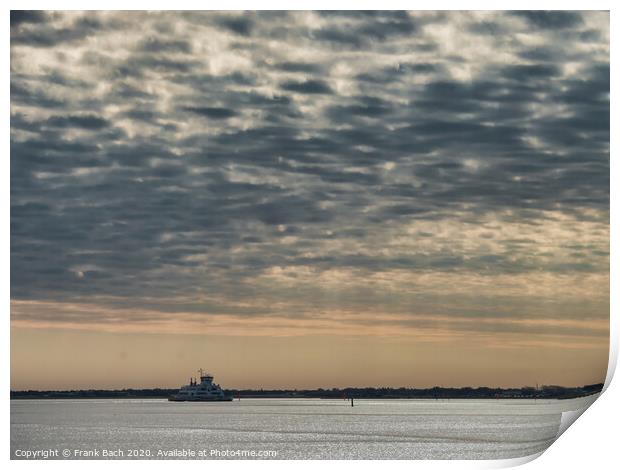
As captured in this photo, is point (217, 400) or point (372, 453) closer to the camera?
point (372, 453)

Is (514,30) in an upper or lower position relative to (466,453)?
upper

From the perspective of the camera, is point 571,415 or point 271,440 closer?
point 571,415

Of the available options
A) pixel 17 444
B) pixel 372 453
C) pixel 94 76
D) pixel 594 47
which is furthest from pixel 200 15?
pixel 372 453

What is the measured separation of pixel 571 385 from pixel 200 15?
798cm

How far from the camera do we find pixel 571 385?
51.2 feet

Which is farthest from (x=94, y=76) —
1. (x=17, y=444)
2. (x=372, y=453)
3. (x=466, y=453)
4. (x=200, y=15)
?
(x=372, y=453)

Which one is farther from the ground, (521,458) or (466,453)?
(521,458)
